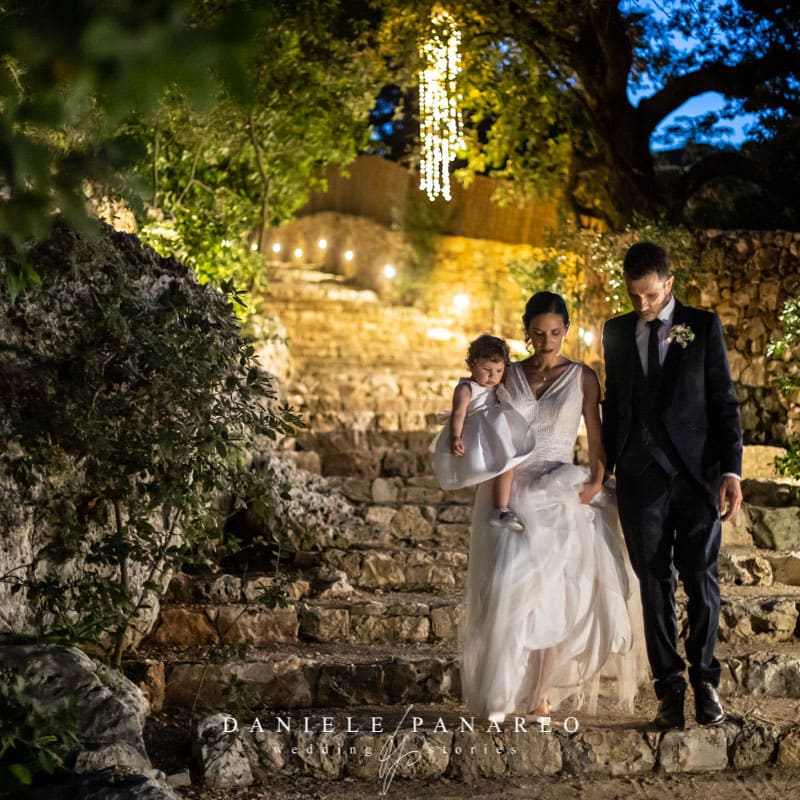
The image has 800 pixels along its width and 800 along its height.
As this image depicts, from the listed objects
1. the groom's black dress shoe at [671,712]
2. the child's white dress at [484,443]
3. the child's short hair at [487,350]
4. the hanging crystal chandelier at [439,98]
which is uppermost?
the hanging crystal chandelier at [439,98]

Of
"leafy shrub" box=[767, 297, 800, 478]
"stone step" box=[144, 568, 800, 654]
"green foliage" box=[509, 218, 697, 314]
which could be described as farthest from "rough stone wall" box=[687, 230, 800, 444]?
"stone step" box=[144, 568, 800, 654]

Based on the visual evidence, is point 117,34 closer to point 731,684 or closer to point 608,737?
point 608,737

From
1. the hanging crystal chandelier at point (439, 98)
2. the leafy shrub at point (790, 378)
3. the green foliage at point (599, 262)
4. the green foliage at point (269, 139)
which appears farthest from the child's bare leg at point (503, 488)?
the hanging crystal chandelier at point (439, 98)

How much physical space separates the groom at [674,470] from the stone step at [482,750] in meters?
0.12

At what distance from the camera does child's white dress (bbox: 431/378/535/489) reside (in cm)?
400

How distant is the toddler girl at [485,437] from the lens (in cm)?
400

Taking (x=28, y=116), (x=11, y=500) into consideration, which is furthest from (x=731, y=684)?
(x=28, y=116)

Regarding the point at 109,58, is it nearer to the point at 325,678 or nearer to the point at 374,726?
the point at 374,726

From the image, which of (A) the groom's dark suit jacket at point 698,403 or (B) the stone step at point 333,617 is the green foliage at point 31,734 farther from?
(A) the groom's dark suit jacket at point 698,403

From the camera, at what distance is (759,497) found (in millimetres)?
6906

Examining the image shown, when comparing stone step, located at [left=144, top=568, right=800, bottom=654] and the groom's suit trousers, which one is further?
stone step, located at [left=144, top=568, right=800, bottom=654]

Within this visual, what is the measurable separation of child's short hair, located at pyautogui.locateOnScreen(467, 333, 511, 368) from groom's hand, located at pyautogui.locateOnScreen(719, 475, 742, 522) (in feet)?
3.18

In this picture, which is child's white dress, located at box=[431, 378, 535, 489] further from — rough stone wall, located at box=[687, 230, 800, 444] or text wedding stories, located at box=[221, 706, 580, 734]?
rough stone wall, located at box=[687, 230, 800, 444]

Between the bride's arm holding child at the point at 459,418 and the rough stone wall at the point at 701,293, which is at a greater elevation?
the rough stone wall at the point at 701,293
